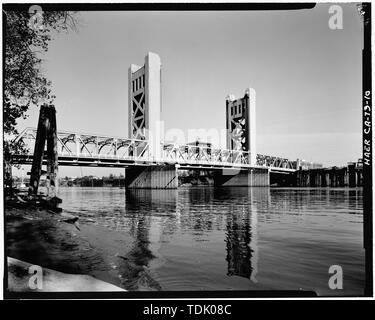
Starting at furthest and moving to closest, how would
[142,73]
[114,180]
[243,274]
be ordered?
1. [114,180]
2. [142,73]
3. [243,274]

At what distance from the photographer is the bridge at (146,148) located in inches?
283

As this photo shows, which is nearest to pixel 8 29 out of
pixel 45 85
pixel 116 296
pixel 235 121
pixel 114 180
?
pixel 45 85

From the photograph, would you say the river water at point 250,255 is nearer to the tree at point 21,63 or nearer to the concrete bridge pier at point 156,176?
the tree at point 21,63

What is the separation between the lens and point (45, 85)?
234 inches

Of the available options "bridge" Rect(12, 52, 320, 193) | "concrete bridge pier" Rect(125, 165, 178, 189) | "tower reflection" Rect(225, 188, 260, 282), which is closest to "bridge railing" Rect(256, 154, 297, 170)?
"bridge" Rect(12, 52, 320, 193)

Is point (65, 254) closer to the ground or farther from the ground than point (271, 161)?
closer to the ground

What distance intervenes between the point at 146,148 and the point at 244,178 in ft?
67.2

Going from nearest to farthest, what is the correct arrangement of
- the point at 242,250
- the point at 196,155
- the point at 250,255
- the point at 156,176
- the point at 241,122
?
the point at 250,255, the point at 242,250, the point at 156,176, the point at 196,155, the point at 241,122

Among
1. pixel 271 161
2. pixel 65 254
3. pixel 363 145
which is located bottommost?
pixel 65 254

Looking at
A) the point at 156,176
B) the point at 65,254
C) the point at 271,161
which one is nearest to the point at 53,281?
the point at 65,254

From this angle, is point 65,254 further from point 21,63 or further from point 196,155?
point 196,155

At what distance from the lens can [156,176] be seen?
36719mm
